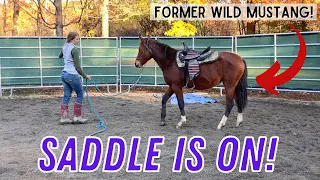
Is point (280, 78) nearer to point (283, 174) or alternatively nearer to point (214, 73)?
point (214, 73)

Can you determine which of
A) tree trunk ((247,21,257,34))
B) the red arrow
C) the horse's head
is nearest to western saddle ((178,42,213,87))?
the horse's head

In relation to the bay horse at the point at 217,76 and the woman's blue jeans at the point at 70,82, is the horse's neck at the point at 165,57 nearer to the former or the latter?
the bay horse at the point at 217,76

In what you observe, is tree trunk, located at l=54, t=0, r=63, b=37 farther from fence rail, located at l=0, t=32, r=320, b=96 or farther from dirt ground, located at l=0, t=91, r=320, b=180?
dirt ground, located at l=0, t=91, r=320, b=180

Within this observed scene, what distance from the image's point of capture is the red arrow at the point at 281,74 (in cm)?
995

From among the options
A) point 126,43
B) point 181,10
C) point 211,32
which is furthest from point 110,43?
point 211,32

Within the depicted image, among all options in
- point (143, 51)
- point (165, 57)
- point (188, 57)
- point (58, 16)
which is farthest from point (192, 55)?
point (58, 16)

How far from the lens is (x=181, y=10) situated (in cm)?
1716

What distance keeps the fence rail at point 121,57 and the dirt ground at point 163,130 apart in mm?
894

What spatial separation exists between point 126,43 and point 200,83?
6.25 metres

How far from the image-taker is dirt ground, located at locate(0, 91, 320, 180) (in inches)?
172

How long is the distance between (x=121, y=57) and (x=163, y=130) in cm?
645

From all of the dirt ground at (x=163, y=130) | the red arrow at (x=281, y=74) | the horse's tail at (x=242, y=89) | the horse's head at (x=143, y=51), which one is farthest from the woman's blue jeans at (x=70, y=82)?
the red arrow at (x=281, y=74)

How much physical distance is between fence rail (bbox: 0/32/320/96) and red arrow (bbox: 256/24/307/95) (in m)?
0.11

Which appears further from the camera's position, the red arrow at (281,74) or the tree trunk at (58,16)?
the tree trunk at (58,16)
